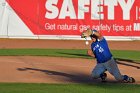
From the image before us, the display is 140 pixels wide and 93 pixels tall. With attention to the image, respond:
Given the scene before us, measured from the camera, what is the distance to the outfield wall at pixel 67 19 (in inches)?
1235

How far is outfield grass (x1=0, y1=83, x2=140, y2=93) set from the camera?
43.2 ft

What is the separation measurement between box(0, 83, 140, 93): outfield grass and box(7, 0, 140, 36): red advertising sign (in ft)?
54.8

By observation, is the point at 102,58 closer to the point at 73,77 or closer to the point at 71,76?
the point at 73,77

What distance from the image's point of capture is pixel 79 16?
3147cm

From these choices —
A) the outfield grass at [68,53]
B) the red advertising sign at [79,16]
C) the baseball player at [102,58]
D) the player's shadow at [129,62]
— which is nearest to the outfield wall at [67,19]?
the red advertising sign at [79,16]

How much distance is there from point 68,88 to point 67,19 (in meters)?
18.0

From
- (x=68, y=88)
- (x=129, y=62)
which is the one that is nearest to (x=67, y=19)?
(x=129, y=62)

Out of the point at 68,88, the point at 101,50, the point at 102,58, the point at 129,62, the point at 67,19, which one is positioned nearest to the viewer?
the point at 68,88

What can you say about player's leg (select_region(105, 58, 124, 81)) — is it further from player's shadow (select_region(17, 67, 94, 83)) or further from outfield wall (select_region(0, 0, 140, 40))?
outfield wall (select_region(0, 0, 140, 40))

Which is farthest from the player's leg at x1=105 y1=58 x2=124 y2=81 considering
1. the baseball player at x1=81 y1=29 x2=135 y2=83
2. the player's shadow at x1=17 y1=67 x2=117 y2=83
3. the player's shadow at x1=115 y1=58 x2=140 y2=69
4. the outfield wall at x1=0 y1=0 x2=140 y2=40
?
the outfield wall at x1=0 y1=0 x2=140 y2=40

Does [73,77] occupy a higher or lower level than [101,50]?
lower

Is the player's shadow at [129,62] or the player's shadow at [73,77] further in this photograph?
the player's shadow at [129,62]

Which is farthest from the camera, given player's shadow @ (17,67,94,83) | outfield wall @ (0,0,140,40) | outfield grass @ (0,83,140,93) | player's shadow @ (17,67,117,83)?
outfield wall @ (0,0,140,40)

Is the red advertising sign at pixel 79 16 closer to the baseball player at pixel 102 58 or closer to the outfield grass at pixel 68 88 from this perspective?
the baseball player at pixel 102 58
